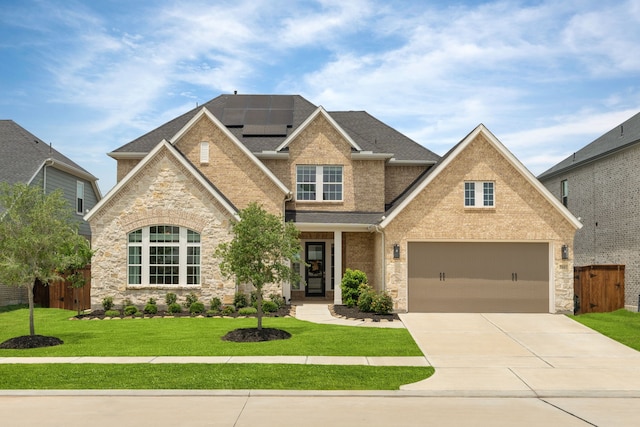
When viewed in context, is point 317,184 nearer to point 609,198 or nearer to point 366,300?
point 366,300

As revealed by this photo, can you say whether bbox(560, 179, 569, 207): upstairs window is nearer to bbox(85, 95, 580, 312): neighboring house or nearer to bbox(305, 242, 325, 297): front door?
bbox(85, 95, 580, 312): neighboring house

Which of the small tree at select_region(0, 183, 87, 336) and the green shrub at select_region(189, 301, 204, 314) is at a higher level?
the small tree at select_region(0, 183, 87, 336)

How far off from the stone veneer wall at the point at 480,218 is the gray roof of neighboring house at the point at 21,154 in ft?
56.9

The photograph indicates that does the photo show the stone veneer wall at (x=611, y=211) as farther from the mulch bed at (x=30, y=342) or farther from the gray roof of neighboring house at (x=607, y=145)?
the mulch bed at (x=30, y=342)

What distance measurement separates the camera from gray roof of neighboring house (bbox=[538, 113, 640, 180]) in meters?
25.8

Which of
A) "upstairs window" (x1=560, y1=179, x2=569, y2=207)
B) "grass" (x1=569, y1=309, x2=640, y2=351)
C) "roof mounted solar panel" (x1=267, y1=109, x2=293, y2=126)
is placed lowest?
"grass" (x1=569, y1=309, x2=640, y2=351)

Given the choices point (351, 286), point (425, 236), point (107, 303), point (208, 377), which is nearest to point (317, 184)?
point (351, 286)

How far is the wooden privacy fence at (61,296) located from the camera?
23562 mm

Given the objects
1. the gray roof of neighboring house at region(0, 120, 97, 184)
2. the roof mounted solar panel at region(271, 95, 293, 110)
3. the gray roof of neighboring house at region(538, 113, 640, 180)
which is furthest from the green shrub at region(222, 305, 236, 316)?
the gray roof of neighboring house at region(538, 113, 640, 180)

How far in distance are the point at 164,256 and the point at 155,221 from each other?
54.1 inches

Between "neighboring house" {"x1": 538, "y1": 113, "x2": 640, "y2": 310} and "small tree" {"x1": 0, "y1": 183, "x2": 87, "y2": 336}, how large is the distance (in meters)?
22.4

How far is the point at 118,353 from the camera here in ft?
45.6

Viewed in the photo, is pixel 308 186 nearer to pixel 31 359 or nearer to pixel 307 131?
pixel 307 131

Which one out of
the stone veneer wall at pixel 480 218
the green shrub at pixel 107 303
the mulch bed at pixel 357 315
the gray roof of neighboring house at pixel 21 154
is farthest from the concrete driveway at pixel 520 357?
the gray roof of neighboring house at pixel 21 154
